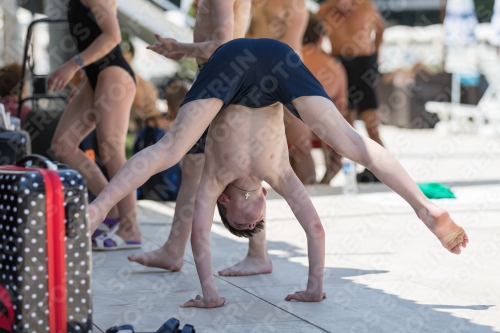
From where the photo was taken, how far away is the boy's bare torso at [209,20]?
4238mm

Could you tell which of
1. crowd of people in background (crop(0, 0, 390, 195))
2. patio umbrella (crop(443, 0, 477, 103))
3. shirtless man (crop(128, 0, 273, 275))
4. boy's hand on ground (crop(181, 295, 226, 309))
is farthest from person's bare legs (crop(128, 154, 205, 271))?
patio umbrella (crop(443, 0, 477, 103))

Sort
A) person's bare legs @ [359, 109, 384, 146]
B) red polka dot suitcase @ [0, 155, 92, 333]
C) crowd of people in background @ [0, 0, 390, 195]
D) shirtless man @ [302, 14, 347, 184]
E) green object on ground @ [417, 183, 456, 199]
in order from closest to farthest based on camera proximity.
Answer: red polka dot suitcase @ [0, 155, 92, 333]
green object on ground @ [417, 183, 456, 199]
crowd of people in background @ [0, 0, 390, 195]
shirtless man @ [302, 14, 347, 184]
person's bare legs @ [359, 109, 384, 146]

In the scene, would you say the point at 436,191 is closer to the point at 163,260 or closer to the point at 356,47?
the point at 356,47

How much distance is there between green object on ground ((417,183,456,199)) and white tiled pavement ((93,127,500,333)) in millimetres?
123

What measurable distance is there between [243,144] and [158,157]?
0.51 meters

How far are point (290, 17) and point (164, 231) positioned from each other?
Answer: 8.56 ft

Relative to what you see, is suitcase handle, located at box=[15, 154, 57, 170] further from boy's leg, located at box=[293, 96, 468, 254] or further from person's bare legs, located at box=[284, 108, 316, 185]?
person's bare legs, located at box=[284, 108, 316, 185]

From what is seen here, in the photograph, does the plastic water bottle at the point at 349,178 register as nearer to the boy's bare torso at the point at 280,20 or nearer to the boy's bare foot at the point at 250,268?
the boy's bare torso at the point at 280,20

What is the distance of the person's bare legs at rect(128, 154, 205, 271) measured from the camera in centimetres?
436

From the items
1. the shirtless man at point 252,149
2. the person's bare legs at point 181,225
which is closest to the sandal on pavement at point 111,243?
the person's bare legs at point 181,225

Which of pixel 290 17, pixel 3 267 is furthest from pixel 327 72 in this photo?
pixel 3 267

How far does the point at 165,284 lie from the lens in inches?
161

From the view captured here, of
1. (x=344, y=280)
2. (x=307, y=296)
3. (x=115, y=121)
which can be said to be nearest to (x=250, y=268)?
(x=344, y=280)

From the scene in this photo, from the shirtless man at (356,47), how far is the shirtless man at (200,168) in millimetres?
4917
